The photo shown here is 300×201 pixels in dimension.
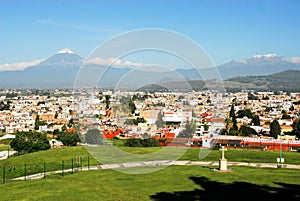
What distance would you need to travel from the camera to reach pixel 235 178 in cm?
1747

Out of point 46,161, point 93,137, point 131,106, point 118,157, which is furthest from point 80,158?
point 93,137

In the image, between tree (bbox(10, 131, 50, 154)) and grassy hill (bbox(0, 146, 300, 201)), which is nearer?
grassy hill (bbox(0, 146, 300, 201))

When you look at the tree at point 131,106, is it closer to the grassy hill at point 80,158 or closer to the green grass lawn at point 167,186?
the green grass lawn at point 167,186

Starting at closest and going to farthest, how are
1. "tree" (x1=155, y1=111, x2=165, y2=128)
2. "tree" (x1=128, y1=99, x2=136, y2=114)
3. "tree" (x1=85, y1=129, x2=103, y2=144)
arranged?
1. "tree" (x1=85, y1=129, x2=103, y2=144)
2. "tree" (x1=128, y1=99, x2=136, y2=114)
3. "tree" (x1=155, y1=111, x2=165, y2=128)

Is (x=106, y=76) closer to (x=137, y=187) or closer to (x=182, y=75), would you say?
(x=182, y=75)

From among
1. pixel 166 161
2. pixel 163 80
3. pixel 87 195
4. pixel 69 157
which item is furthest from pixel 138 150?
pixel 87 195

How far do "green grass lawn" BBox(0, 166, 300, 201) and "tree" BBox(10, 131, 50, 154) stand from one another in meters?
17.3

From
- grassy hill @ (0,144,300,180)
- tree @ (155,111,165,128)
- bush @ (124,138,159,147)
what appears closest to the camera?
tree @ (155,111,165,128)

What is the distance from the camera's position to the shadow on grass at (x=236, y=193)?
533 inches

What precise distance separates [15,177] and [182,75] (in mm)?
10974

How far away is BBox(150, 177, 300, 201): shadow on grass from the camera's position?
13.5 meters

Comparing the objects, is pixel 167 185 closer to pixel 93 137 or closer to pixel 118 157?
pixel 93 137

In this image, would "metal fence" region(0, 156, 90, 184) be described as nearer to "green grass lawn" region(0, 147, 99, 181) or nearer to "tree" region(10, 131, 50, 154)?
"green grass lawn" region(0, 147, 99, 181)

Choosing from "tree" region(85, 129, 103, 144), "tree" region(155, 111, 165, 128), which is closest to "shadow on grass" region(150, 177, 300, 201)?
"tree" region(85, 129, 103, 144)
